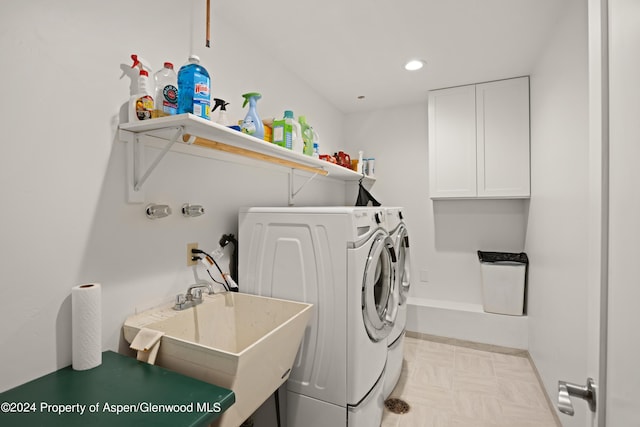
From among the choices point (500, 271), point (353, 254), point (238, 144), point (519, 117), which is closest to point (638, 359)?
point (353, 254)

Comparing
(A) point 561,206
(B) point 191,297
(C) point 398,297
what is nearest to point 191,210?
(B) point 191,297

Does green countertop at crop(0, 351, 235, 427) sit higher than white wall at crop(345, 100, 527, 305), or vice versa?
white wall at crop(345, 100, 527, 305)

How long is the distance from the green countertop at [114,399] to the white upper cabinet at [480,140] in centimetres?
271

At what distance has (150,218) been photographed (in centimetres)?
136

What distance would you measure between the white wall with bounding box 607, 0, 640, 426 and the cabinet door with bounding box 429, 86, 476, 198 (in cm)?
249

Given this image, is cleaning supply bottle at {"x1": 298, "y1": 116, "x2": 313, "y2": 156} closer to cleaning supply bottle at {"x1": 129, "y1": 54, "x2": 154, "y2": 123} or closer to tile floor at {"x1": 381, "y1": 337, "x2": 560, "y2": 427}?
cleaning supply bottle at {"x1": 129, "y1": 54, "x2": 154, "y2": 123}

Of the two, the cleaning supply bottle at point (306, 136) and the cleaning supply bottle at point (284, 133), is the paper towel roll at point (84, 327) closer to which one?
the cleaning supply bottle at point (284, 133)

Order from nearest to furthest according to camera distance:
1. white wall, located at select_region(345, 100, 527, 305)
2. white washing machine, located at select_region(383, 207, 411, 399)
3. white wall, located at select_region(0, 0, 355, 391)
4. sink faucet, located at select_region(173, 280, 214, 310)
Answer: white wall, located at select_region(0, 0, 355, 391) < sink faucet, located at select_region(173, 280, 214, 310) < white washing machine, located at select_region(383, 207, 411, 399) < white wall, located at select_region(345, 100, 527, 305)

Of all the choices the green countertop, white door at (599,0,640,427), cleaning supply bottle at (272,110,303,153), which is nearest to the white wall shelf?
cleaning supply bottle at (272,110,303,153)

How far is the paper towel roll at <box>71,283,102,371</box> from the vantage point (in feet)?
3.38

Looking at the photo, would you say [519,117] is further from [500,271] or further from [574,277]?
[574,277]

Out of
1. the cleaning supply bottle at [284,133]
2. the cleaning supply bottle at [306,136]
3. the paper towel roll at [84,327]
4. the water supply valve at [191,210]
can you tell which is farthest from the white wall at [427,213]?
the paper towel roll at [84,327]

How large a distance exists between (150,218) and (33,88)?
595mm

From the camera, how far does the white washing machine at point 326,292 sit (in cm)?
146
